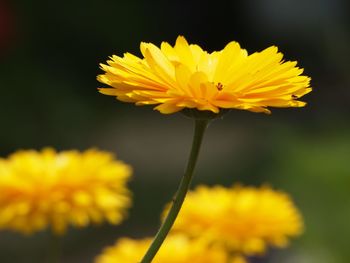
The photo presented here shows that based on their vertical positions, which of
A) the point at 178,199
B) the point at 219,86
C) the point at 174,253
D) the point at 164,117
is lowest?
the point at 178,199

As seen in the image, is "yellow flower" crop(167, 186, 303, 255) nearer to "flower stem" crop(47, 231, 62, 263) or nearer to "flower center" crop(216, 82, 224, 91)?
"flower stem" crop(47, 231, 62, 263)

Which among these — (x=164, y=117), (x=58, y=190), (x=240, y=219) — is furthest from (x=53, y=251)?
(x=164, y=117)

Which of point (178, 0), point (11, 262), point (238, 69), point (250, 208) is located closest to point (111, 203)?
point (250, 208)

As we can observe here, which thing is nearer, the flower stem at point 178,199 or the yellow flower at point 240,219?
the flower stem at point 178,199

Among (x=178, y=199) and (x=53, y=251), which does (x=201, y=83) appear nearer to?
(x=178, y=199)

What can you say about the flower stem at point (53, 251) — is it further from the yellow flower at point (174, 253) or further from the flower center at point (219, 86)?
the flower center at point (219, 86)

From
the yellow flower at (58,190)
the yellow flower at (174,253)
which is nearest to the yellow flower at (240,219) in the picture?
the yellow flower at (174,253)
